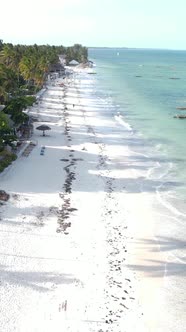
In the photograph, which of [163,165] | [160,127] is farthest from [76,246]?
[160,127]

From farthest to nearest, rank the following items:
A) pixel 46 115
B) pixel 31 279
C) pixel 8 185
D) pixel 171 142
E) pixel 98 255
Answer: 1. pixel 46 115
2. pixel 171 142
3. pixel 8 185
4. pixel 98 255
5. pixel 31 279

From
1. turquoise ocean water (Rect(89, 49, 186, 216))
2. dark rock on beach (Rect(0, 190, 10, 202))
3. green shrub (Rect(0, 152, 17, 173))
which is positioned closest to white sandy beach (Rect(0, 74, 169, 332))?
dark rock on beach (Rect(0, 190, 10, 202))

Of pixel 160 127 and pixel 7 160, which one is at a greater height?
pixel 7 160

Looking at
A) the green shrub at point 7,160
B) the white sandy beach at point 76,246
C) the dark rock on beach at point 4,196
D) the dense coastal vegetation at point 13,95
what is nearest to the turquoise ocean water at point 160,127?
the white sandy beach at point 76,246

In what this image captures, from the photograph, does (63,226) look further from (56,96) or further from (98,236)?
(56,96)

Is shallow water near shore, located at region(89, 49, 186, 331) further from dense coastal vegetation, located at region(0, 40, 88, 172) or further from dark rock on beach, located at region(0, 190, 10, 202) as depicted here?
dense coastal vegetation, located at region(0, 40, 88, 172)

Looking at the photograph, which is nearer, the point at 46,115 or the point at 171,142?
the point at 171,142

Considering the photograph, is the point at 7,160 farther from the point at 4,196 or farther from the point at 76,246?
the point at 76,246

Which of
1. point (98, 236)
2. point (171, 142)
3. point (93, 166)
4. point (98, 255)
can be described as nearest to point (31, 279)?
point (98, 255)
